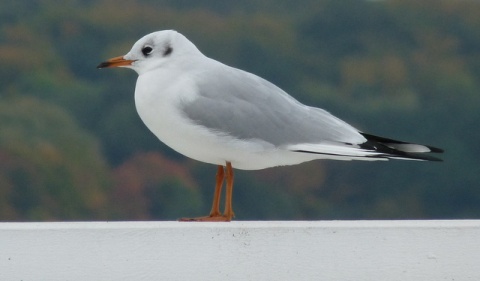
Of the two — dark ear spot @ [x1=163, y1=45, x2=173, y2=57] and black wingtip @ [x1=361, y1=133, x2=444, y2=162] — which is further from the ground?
dark ear spot @ [x1=163, y1=45, x2=173, y2=57]

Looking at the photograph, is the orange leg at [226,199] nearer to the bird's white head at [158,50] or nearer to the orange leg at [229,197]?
the orange leg at [229,197]

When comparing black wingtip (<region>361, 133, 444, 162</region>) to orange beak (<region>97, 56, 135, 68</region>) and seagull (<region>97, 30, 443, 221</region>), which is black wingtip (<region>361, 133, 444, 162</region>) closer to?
seagull (<region>97, 30, 443, 221</region>)

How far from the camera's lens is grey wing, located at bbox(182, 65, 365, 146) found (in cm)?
233

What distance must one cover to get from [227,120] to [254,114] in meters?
0.08

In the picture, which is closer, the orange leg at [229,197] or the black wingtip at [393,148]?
the black wingtip at [393,148]

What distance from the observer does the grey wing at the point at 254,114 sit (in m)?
2.33

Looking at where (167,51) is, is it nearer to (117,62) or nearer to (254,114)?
(117,62)

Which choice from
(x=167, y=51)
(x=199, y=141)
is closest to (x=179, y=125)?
(x=199, y=141)
